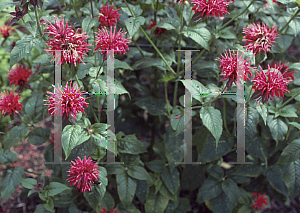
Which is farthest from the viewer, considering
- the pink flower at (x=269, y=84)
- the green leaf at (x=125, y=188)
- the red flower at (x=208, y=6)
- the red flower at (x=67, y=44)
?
the green leaf at (x=125, y=188)

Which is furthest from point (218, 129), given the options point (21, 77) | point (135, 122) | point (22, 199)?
point (22, 199)

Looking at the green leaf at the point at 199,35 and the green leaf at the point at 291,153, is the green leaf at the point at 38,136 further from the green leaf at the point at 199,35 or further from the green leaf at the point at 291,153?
the green leaf at the point at 291,153

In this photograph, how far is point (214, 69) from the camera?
1616mm

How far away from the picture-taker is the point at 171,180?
1.71 meters

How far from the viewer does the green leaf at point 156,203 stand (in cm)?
172

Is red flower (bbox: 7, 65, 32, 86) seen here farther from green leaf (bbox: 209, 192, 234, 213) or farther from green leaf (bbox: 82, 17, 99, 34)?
green leaf (bbox: 209, 192, 234, 213)

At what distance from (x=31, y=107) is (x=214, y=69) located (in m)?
1.00

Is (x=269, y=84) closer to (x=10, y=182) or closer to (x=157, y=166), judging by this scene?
(x=157, y=166)

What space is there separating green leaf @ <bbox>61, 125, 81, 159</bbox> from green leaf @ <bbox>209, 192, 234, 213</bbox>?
1039 millimetres

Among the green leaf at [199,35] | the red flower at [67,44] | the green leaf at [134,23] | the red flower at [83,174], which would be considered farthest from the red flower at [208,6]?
the red flower at [83,174]

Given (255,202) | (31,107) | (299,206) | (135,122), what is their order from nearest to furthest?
(31,107) → (255,202) → (135,122) → (299,206)

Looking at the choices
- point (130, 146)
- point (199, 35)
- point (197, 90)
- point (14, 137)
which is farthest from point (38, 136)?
point (199, 35)

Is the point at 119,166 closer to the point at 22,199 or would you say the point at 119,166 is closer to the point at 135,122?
the point at 135,122

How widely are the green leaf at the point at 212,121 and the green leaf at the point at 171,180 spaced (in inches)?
21.8
